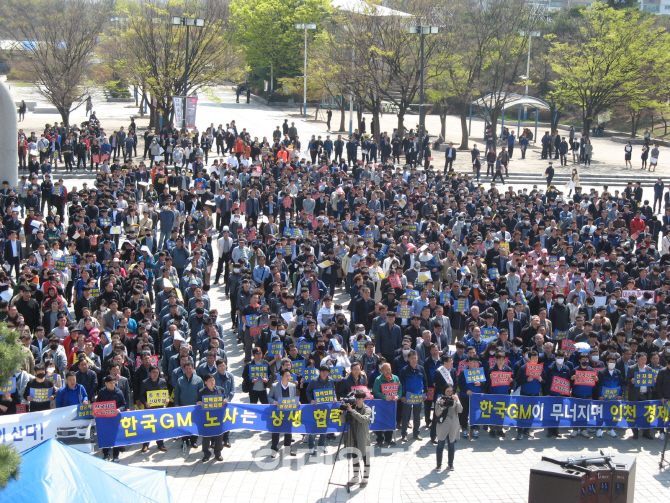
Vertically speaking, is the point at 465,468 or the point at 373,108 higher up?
the point at 373,108

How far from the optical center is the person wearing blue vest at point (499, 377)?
12.5 meters

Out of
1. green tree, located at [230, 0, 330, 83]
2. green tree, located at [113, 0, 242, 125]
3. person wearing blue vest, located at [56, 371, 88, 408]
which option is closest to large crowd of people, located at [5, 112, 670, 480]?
person wearing blue vest, located at [56, 371, 88, 408]

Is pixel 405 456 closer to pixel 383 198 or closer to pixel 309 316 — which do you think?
pixel 309 316

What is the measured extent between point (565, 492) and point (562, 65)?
44.8 meters

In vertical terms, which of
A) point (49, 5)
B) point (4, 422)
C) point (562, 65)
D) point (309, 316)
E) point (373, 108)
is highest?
point (49, 5)

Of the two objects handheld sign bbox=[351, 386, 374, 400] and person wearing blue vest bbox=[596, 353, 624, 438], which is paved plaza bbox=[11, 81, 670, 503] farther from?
handheld sign bbox=[351, 386, 374, 400]

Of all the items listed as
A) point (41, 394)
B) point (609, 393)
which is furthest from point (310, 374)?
point (609, 393)

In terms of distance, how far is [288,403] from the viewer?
11727 mm

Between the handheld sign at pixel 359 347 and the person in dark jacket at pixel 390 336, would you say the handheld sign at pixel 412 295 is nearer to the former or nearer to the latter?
the person in dark jacket at pixel 390 336

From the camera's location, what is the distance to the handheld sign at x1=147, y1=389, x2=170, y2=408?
11.5 metres

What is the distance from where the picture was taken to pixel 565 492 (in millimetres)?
9039

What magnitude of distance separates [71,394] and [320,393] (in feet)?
11.8

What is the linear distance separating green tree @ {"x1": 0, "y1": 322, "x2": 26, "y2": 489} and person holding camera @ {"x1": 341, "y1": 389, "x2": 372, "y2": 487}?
16.9ft

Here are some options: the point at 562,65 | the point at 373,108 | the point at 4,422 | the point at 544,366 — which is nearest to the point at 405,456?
the point at 544,366
